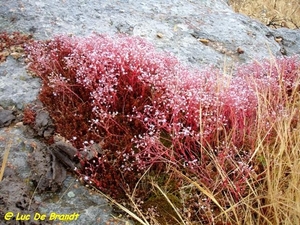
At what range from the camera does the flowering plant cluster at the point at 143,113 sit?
3000 millimetres

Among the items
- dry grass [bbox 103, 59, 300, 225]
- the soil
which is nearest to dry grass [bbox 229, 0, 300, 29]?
dry grass [bbox 103, 59, 300, 225]

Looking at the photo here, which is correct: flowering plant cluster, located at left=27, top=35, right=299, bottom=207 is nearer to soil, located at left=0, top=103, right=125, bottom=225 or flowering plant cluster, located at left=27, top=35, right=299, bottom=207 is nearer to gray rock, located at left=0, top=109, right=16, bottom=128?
soil, located at left=0, top=103, right=125, bottom=225

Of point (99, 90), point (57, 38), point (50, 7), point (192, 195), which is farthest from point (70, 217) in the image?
point (50, 7)

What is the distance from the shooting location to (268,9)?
9219 millimetres

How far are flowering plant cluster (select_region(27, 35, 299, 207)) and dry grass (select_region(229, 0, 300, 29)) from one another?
4884mm

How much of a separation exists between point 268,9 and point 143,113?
697cm

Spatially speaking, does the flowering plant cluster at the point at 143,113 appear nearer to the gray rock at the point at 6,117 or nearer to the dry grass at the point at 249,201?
the dry grass at the point at 249,201

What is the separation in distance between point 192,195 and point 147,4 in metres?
3.81

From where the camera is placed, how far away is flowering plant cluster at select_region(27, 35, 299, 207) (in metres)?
3.00

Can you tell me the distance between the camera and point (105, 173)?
116 inches

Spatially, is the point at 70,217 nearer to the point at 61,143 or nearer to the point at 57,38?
the point at 61,143

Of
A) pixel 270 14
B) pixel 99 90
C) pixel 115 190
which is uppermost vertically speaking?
pixel 99 90

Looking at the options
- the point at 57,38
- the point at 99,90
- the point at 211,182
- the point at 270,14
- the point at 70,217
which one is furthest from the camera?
the point at 270,14

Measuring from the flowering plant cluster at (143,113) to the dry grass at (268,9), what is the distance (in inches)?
192
